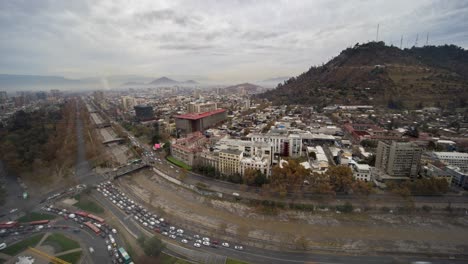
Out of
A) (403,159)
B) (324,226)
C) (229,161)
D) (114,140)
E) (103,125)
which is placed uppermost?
(403,159)

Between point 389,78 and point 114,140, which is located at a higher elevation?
point 389,78

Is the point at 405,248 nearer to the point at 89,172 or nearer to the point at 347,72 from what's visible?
the point at 89,172

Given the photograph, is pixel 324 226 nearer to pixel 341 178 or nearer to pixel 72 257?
pixel 341 178

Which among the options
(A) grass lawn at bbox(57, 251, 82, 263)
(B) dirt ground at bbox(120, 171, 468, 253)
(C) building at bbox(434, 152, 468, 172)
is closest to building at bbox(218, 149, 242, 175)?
(B) dirt ground at bbox(120, 171, 468, 253)

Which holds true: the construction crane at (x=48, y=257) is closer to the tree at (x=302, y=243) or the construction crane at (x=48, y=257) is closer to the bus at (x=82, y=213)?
the bus at (x=82, y=213)

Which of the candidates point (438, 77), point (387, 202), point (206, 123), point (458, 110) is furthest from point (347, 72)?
point (387, 202)

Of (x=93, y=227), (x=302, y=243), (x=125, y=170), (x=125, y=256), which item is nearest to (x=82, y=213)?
(x=93, y=227)
